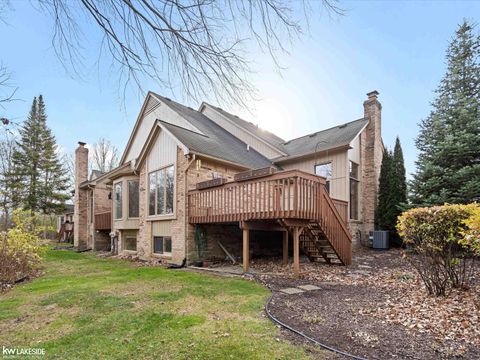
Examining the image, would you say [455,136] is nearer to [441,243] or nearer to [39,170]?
[441,243]

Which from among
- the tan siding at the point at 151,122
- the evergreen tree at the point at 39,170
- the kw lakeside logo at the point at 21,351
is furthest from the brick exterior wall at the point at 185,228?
the evergreen tree at the point at 39,170

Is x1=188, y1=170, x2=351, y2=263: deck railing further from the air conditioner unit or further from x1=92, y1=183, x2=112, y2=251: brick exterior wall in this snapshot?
x1=92, y1=183, x2=112, y2=251: brick exterior wall

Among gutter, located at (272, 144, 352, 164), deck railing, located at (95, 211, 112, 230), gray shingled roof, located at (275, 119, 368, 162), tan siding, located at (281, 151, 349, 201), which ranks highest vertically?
gray shingled roof, located at (275, 119, 368, 162)

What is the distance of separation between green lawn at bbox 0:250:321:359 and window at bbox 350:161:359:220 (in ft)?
28.0

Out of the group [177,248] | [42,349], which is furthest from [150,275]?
[42,349]

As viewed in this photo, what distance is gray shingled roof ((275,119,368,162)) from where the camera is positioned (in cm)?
1335

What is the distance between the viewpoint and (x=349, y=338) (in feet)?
12.2

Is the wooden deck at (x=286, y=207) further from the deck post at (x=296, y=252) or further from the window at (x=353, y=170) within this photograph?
the window at (x=353, y=170)

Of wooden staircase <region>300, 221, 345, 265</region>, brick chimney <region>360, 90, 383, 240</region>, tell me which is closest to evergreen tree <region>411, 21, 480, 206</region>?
brick chimney <region>360, 90, 383, 240</region>

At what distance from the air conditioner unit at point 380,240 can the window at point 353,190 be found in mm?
1169

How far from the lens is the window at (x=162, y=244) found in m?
11.5

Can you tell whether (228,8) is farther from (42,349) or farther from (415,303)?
(415,303)

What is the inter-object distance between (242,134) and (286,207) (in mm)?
10013

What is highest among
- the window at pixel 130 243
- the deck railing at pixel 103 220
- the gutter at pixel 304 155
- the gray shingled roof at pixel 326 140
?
the gray shingled roof at pixel 326 140
